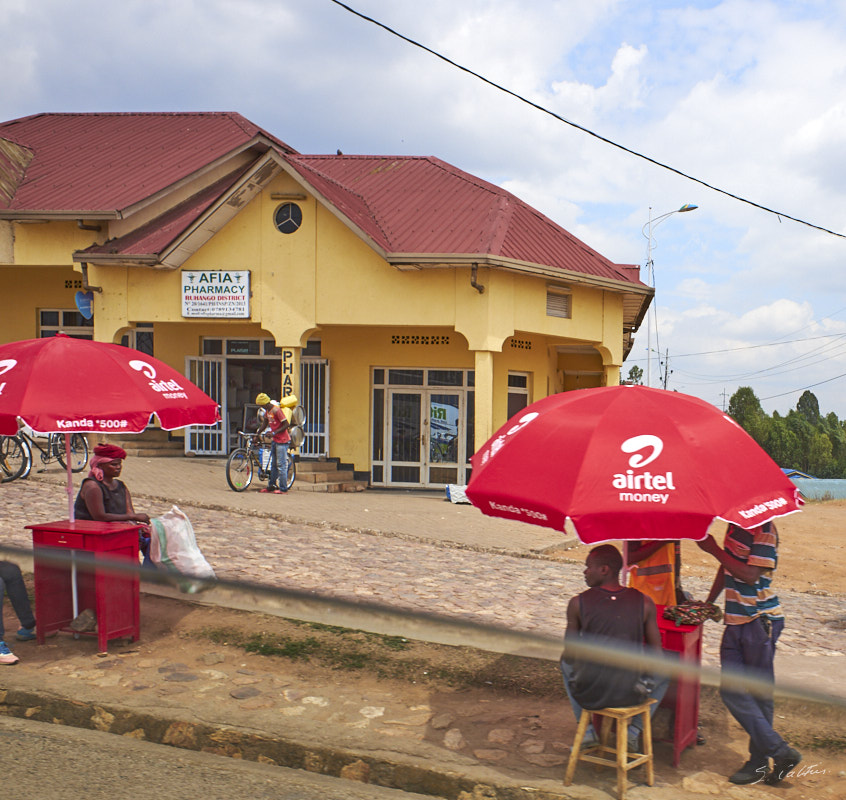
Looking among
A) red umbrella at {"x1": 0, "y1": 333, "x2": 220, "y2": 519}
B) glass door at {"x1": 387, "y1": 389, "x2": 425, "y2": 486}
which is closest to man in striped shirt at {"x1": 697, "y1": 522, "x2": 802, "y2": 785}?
red umbrella at {"x1": 0, "y1": 333, "x2": 220, "y2": 519}

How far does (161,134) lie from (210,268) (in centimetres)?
659

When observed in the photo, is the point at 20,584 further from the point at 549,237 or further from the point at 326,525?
the point at 549,237

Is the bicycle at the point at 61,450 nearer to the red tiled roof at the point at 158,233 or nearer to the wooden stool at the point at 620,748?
the red tiled roof at the point at 158,233

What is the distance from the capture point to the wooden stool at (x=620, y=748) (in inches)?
178

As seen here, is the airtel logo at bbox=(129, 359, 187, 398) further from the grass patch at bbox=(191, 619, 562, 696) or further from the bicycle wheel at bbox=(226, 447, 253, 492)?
the bicycle wheel at bbox=(226, 447, 253, 492)

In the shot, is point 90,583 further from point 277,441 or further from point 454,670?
point 277,441

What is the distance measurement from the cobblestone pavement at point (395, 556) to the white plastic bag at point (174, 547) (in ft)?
5.25

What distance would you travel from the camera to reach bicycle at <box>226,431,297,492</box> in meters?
15.8

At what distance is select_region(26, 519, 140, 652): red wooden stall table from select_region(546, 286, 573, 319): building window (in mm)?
13038

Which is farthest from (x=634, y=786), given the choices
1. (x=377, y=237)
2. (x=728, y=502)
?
(x=377, y=237)

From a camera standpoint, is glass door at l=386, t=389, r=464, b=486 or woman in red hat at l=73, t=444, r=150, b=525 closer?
woman in red hat at l=73, t=444, r=150, b=525

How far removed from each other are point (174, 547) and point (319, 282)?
1139 cm

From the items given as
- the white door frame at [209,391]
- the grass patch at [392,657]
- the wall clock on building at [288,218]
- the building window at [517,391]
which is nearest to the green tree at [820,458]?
the building window at [517,391]

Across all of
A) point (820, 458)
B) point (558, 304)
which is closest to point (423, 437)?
point (558, 304)
